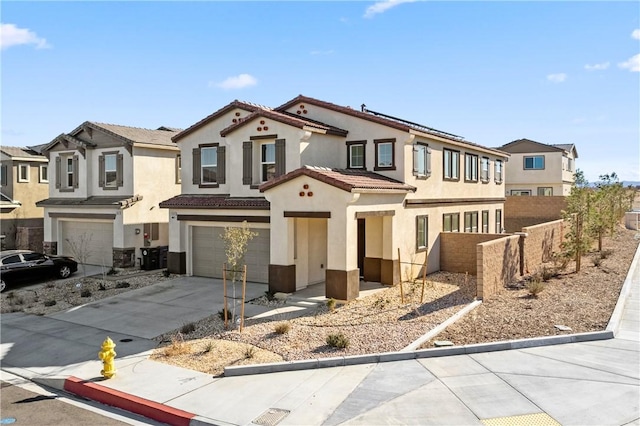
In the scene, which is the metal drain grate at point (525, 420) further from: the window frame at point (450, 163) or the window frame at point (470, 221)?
the window frame at point (470, 221)

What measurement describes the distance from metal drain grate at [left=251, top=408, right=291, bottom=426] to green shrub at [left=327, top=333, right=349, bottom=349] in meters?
3.13

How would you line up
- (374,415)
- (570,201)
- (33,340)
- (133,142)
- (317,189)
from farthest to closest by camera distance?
(133,142) < (570,201) < (317,189) < (33,340) < (374,415)

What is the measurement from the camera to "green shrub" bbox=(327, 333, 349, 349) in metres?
11.7

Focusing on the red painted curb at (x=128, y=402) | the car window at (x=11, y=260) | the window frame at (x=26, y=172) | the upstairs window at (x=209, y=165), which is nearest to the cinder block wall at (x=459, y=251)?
the upstairs window at (x=209, y=165)

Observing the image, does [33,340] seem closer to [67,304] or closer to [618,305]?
[67,304]

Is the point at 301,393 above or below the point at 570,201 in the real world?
below

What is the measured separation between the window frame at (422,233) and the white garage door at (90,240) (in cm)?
1543

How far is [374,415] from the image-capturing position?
8.41m

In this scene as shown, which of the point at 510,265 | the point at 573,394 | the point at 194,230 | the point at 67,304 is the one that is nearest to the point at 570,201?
the point at 510,265

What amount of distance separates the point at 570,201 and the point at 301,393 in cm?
1657

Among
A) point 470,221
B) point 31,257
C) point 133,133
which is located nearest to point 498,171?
point 470,221

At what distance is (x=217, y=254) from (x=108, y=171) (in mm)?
8970

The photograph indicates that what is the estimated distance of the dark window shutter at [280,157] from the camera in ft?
64.6

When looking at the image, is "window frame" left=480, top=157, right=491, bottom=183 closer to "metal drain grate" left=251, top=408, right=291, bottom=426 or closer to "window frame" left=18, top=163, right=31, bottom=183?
"metal drain grate" left=251, top=408, right=291, bottom=426
